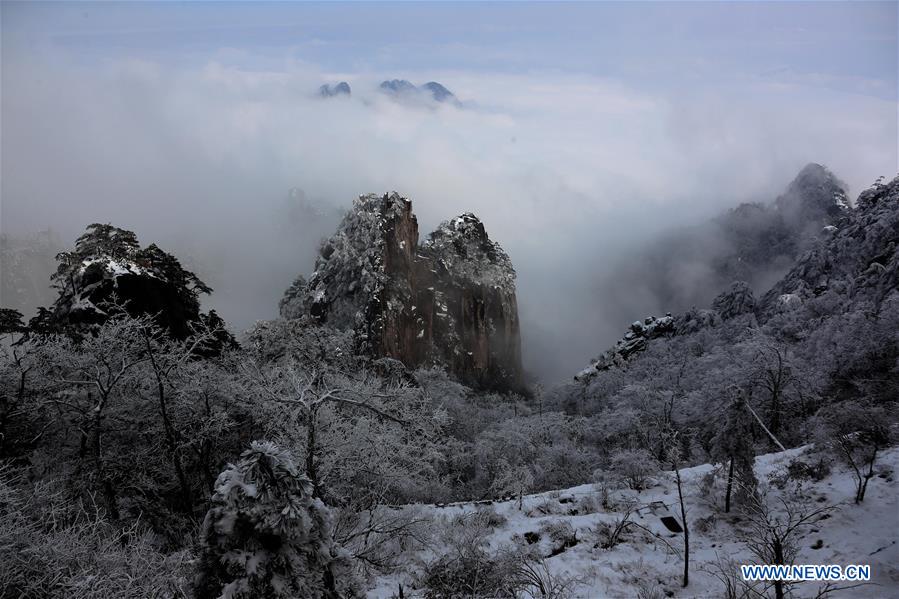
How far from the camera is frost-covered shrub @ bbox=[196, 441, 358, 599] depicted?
5121 millimetres

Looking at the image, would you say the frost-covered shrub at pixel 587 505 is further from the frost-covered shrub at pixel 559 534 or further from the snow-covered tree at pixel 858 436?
the snow-covered tree at pixel 858 436

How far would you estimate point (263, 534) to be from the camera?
209 inches

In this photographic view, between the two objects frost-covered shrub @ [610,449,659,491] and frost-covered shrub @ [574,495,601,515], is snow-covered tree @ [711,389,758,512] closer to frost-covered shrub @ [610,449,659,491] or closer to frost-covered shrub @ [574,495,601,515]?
frost-covered shrub @ [610,449,659,491]

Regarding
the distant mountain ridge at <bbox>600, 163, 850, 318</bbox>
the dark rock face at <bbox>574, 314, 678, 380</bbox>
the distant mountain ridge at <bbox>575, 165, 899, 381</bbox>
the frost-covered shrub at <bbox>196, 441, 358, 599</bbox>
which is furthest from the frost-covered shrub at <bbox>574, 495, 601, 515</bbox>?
the distant mountain ridge at <bbox>600, 163, 850, 318</bbox>

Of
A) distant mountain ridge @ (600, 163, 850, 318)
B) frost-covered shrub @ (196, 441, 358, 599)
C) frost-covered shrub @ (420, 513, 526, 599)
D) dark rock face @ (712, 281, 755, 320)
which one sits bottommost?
frost-covered shrub @ (420, 513, 526, 599)

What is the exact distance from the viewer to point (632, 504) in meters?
15.9

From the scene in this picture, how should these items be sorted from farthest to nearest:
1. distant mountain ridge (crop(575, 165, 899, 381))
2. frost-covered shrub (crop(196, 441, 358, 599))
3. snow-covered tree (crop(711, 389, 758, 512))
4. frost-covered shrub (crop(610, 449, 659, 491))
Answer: distant mountain ridge (crop(575, 165, 899, 381)) → frost-covered shrub (crop(610, 449, 659, 491)) → snow-covered tree (crop(711, 389, 758, 512)) → frost-covered shrub (crop(196, 441, 358, 599))

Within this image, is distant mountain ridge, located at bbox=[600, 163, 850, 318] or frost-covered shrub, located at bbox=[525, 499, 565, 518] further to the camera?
distant mountain ridge, located at bbox=[600, 163, 850, 318]

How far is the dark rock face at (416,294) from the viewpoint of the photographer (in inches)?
3612

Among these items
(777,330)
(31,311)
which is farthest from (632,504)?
(31,311)

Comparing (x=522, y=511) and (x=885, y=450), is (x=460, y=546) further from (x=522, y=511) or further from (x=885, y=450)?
(x=885, y=450)

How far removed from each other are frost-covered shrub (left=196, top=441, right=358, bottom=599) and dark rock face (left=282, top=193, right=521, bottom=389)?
250 ft

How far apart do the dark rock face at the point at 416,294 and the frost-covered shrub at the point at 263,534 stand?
3003 inches

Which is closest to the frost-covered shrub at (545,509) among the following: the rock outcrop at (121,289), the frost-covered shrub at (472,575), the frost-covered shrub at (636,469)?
the frost-covered shrub at (636,469)
